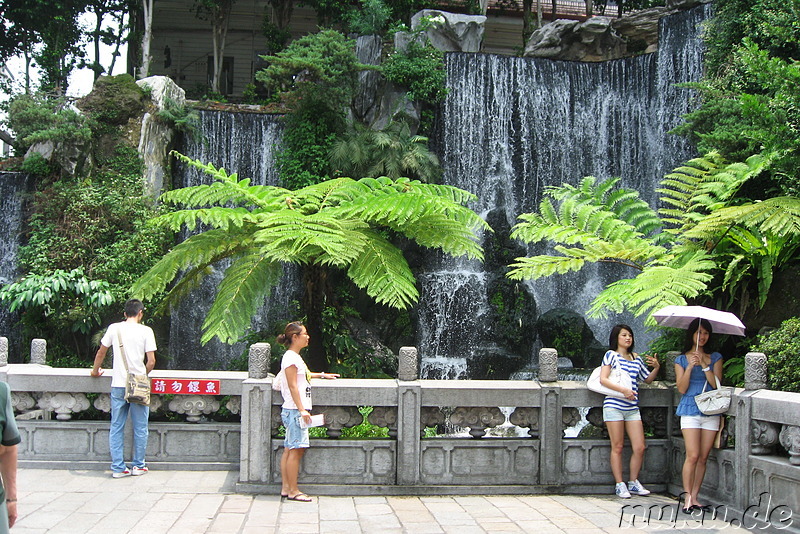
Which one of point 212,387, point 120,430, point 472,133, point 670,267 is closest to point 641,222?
point 670,267

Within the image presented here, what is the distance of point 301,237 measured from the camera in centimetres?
887

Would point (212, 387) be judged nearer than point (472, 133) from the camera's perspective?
Yes

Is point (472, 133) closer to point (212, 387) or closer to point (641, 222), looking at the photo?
point (641, 222)

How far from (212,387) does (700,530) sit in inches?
194

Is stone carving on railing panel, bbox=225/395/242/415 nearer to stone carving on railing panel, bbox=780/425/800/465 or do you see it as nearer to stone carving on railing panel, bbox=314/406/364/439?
stone carving on railing panel, bbox=314/406/364/439

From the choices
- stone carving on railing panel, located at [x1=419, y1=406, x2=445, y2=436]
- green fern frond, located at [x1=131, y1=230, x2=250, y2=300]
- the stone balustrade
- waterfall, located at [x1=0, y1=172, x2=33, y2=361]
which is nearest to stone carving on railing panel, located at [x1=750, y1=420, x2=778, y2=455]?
the stone balustrade

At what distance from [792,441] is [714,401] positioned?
0.77m

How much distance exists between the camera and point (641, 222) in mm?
10328

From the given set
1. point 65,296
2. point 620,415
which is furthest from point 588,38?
point 620,415

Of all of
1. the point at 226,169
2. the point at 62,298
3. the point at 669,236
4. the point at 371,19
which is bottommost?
the point at 62,298

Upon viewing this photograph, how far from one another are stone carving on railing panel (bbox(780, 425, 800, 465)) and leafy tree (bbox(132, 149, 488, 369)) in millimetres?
4273

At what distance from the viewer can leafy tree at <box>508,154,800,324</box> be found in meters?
8.22

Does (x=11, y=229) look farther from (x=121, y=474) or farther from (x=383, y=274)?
(x=383, y=274)

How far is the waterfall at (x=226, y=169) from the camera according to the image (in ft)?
60.8
